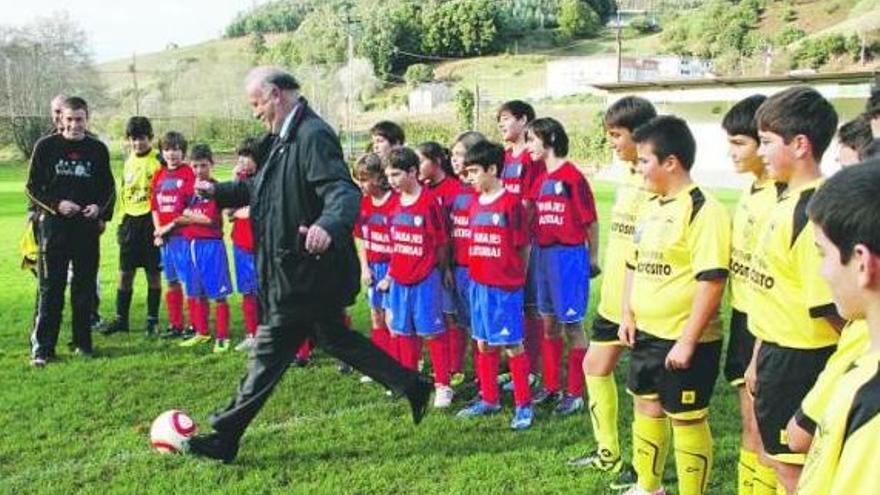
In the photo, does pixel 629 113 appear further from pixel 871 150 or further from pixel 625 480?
pixel 625 480

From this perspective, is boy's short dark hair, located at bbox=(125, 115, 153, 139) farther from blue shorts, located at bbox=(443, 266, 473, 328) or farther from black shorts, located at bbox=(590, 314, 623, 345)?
black shorts, located at bbox=(590, 314, 623, 345)

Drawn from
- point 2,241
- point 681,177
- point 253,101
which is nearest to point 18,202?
point 2,241

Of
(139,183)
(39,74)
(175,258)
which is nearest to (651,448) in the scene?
(175,258)

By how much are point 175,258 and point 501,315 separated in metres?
3.44

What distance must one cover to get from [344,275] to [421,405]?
971mm

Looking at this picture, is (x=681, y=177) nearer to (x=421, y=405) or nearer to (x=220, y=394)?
(x=421, y=405)

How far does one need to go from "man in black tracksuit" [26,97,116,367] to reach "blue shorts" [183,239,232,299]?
0.80 meters

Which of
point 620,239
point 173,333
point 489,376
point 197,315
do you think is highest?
point 620,239

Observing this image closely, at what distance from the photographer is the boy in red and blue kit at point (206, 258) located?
711cm

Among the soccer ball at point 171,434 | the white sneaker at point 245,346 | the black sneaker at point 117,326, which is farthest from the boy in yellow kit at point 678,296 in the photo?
the black sneaker at point 117,326

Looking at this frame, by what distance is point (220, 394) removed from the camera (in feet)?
19.4

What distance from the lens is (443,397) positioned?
5629 millimetres

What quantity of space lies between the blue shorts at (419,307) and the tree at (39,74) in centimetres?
3887

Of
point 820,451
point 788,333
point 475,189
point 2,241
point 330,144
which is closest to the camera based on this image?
point 820,451
